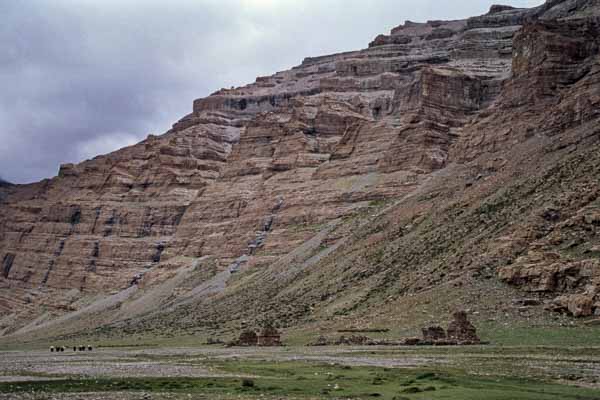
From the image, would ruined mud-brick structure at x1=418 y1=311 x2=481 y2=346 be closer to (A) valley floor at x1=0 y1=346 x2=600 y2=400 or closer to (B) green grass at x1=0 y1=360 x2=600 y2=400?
(A) valley floor at x1=0 y1=346 x2=600 y2=400

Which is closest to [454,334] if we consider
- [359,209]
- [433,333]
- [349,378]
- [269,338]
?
[433,333]

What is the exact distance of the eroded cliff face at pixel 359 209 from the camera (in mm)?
72312

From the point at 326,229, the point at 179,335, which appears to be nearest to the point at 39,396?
the point at 179,335

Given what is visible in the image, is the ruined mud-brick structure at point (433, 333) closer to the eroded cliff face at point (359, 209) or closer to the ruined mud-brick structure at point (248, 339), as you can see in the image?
the eroded cliff face at point (359, 209)

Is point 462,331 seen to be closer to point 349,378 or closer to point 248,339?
point 248,339

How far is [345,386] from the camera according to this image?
29.4 metres

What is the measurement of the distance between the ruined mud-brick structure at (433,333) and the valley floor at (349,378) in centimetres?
724

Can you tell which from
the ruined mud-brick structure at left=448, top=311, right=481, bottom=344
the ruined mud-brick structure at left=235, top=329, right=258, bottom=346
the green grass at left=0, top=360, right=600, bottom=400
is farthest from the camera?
the ruined mud-brick structure at left=235, top=329, right=258, bottom=346

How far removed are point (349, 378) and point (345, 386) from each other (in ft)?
9.60

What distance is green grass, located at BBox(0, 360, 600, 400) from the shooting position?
26.2 meters

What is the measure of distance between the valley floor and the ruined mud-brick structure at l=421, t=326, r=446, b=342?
7.24m

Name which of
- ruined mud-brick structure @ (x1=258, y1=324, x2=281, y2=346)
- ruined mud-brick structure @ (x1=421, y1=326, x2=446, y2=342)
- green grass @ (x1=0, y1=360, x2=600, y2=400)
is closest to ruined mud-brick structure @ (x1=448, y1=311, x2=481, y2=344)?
ruined mud-brick structure @ (x1=421, y1=326, x2=446, y2=342)

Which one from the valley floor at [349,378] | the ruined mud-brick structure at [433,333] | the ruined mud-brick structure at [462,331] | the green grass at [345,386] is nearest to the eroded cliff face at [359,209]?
the ruined mud-brick structure at [462,331]

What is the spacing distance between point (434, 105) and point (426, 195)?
38030 mm
